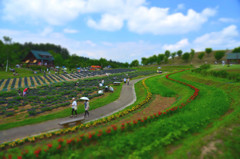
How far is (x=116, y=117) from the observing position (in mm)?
13648

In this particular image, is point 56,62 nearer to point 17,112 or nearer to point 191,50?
point 17,112

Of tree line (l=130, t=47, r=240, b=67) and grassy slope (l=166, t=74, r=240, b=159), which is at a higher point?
tree line (l=130, t=47, r=240, b=67)

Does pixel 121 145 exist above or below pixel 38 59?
below

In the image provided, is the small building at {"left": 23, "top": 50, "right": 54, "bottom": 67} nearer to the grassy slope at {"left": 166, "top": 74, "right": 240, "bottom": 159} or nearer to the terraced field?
the terraced field

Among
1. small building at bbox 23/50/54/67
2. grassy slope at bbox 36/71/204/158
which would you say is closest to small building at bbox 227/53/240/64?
grassy slope at bbox 36/71/204/158

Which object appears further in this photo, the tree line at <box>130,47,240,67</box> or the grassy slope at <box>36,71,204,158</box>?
the tree line at <box>130,47,240,67</box>

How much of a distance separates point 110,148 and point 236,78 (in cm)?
2696

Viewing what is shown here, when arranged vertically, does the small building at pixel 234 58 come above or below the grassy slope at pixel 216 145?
above

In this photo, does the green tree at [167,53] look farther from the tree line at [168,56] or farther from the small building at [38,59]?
the small building at [38,59]

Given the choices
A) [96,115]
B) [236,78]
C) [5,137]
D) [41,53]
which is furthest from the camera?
[41,53]

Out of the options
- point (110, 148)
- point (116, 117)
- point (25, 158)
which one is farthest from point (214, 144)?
point (25, 158)

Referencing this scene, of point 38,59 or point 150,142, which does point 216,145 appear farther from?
point 38,59

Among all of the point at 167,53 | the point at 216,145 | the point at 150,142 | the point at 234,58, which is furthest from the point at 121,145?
the point at 167,53

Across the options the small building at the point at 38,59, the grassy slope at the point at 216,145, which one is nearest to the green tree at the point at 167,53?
the small building at the point at 38,59
